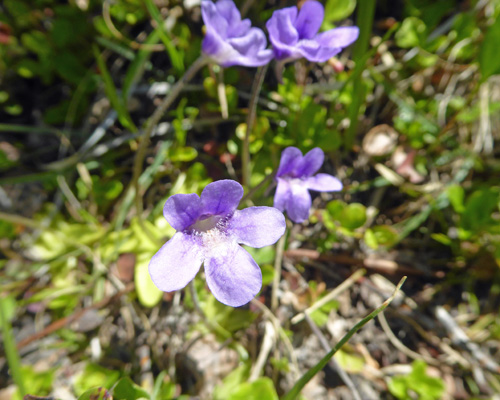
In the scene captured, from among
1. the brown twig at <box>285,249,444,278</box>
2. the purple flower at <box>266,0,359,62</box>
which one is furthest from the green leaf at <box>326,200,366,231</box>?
the purple flower at <box>266,0,359,62</box>

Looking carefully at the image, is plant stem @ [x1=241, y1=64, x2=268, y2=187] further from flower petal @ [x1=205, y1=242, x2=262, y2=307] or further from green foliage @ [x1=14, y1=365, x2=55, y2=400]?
green foliage @ [x1=14, y1=365, x2=55, y2=400]

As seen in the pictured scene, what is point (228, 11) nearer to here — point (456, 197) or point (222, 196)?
point (222, 196)

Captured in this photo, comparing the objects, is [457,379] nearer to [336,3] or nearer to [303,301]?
[303,301]

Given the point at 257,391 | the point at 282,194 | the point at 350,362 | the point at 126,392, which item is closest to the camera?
the point at 126,392

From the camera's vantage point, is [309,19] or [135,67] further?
[135,67]

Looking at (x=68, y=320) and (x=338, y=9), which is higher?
(x=338, y=9)

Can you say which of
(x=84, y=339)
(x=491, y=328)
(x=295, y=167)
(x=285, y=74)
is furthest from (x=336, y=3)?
(x=84, y=339)

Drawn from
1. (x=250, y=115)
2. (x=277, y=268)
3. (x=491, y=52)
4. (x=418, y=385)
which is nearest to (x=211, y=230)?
(x=250, y=115)
